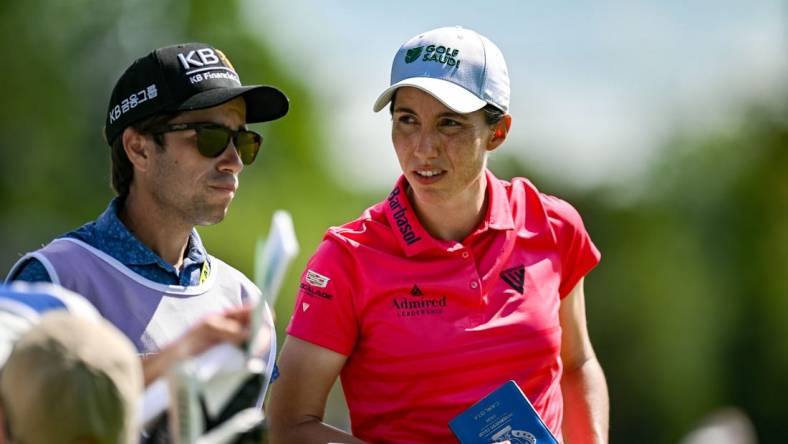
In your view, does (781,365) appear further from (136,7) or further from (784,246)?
(136,7)

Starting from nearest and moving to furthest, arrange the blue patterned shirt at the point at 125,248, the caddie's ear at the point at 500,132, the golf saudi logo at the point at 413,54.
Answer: the blue patterned shirt at the point at 125,248 < the golf saudi logo at the point at 413,54 < the caddie's ear at the point at 500,132

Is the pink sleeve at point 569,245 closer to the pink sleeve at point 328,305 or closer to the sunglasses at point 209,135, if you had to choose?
the pink sleeve at point 328,305

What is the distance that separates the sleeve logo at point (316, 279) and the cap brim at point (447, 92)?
718 mm

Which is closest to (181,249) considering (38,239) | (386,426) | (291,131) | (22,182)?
(386,426)

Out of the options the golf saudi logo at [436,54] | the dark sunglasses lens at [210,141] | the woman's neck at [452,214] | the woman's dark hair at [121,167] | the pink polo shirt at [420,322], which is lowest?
the pink polo shirt at [420,322]

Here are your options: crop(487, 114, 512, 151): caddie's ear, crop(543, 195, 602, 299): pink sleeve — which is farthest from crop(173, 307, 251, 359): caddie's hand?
crop(543, 195, 602, 299): pink sleeve

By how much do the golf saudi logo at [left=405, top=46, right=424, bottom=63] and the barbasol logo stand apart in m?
A: 0.47

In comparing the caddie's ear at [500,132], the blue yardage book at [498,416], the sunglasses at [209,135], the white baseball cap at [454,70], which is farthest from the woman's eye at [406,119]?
the blue yardage book at [498,416]

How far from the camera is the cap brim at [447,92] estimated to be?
492 centimetres

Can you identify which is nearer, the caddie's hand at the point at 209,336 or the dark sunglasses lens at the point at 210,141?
the caddie's hand at the point at 209,336

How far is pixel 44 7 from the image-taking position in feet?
101

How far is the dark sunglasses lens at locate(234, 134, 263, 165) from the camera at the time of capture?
16.1 ft

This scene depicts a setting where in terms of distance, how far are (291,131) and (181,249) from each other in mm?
30055

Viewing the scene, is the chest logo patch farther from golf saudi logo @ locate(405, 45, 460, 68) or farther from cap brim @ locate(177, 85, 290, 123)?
cap brim @ locate(177, 85, 290, 123)
